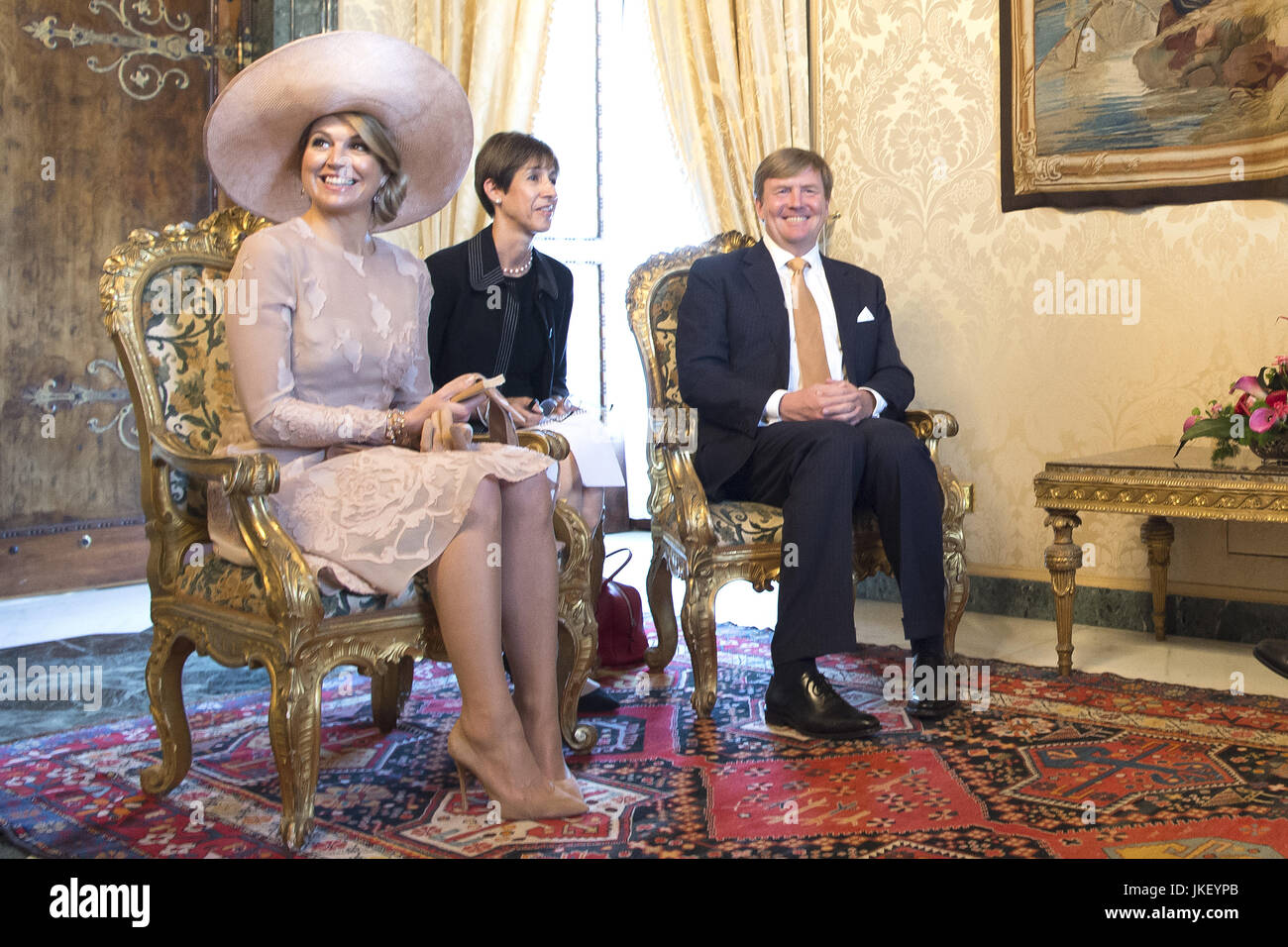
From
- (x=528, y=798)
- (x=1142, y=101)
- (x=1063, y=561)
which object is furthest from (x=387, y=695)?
(x=1142, y=101)

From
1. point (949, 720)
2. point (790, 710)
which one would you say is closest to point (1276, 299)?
point (949, 720)

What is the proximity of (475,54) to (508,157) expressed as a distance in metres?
1.82

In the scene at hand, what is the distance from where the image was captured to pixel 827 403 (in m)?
3.23

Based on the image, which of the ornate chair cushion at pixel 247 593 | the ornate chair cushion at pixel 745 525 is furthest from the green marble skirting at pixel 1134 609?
the ornate chair cushion at pixel 247 593

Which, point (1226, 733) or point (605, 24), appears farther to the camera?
point (605, 24)

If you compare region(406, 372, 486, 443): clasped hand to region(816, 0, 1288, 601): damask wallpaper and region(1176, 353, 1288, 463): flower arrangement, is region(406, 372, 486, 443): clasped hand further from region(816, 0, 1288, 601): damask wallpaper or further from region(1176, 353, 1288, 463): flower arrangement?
region(816, 0, 1288, 601): damask wallpaper

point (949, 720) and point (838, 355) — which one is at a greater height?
point (838, 355)

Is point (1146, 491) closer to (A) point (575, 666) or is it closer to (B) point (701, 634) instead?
(B) point (701, 634)

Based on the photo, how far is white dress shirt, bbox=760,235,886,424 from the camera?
11.6ft

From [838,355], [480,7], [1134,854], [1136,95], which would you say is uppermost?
[480,7]


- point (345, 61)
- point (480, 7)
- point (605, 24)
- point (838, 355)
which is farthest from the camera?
point (605, 24)

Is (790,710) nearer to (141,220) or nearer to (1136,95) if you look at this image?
(1136,95)
